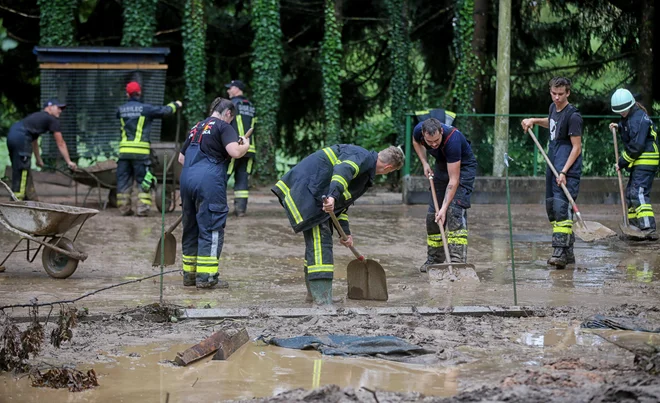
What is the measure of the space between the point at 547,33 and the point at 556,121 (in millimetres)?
11612

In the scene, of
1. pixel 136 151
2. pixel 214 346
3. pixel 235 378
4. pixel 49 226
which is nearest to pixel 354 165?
pixel 214 346

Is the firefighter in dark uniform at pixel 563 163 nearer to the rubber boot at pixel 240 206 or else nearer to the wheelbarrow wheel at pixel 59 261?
the wheelbarrow wheel at pixel 59 261

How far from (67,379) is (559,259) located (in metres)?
5.99

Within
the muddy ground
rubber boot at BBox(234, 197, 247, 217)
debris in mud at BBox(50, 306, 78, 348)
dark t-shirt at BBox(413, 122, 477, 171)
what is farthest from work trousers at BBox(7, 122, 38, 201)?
debris in mud at BBox(50, 306, 78, 348)

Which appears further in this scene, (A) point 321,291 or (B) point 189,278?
(B) point 189,278

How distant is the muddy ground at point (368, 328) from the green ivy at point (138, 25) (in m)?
8.31

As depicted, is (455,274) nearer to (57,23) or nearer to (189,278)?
(189,278)

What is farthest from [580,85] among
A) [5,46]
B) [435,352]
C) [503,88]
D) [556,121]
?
[5,46]

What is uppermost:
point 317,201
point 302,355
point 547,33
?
point 547,33

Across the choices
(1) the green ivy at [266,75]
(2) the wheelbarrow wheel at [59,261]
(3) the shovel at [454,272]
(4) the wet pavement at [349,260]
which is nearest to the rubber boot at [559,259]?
(4) the wet pavement at [349,260]

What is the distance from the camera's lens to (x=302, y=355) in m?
6.32

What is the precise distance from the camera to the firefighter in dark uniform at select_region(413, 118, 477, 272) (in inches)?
374

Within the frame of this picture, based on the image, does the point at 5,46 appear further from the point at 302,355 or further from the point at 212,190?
the point at 212,190

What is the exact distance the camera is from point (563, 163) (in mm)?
10258
